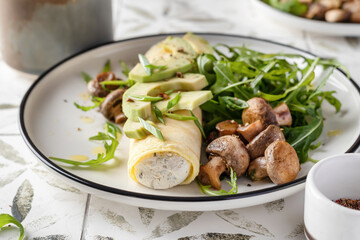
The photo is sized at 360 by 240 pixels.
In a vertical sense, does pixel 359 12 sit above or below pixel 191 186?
above

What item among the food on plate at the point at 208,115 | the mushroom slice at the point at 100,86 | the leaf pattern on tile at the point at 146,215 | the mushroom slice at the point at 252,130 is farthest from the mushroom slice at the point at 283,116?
the mushroom slice at the point at 100,86

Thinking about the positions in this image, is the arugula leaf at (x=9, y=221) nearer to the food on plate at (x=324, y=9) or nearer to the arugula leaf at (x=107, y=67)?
the arugula leaf at (x=107, y=67)

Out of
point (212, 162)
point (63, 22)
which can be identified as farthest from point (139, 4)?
point (212, 162)

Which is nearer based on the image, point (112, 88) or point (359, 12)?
point (112, 88)

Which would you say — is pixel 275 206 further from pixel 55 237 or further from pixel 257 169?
pixel 55 237

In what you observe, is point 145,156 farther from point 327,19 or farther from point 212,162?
point 327,19

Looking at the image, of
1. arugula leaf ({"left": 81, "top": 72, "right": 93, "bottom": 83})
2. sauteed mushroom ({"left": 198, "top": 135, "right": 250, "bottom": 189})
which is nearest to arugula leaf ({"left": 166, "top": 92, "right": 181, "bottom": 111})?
sauteed mushroom ({"left": 198, "top": 135, "right": 250, "bottom": 189})
